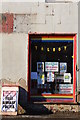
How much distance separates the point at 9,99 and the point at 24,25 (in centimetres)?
235

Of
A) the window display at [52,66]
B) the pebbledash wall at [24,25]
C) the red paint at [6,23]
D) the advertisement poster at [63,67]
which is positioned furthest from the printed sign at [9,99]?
the red paint at [6,23]

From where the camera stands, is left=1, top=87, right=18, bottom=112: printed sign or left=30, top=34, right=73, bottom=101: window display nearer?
left=1, top=87, right=18, bottom=112: printed sign

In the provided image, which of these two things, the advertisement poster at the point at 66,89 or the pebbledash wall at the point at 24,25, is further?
the advertisement poster at the point at 66,89

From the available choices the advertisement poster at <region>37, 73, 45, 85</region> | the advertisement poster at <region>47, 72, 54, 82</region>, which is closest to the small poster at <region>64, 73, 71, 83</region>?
the advertisement poster at <region>47, 72, 54, 82</region>

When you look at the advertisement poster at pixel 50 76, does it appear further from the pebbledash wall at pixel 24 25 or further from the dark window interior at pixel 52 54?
the pebbledash wall at pixel 24 25

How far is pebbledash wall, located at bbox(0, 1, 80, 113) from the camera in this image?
326 inches

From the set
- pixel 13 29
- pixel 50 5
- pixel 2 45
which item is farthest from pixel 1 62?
pixel 50 5

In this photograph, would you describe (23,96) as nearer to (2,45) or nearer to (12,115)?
(12,115)

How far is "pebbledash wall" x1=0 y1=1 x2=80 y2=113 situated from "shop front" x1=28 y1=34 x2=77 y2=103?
0.23 meters

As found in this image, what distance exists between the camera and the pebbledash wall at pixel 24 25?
8.28m

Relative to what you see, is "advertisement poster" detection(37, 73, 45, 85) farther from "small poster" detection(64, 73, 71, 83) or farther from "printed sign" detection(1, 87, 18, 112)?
"printed sign" detection(1, 87, 18, 112)

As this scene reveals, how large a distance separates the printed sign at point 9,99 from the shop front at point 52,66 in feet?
2.32

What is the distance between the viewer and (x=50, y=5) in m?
8.33

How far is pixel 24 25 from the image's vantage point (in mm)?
8297
